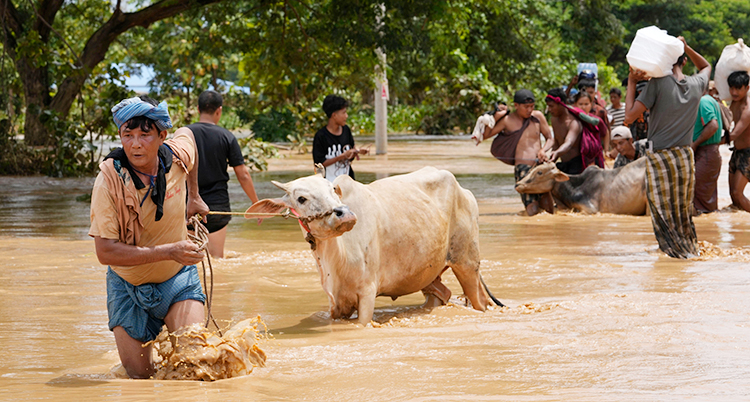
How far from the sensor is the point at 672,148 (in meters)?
8.30

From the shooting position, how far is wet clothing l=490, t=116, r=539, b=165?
1173 cm

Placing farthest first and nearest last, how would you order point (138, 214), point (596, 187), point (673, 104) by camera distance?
point (596, 187) → point (673, 104) → point (138, 214)

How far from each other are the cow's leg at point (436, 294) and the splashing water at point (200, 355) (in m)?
2.49

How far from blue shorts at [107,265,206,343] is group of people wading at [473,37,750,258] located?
5512mm

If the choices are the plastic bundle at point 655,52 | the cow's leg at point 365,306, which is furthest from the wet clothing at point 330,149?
the cow's leg at point 365,306

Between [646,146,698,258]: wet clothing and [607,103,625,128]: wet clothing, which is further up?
[607,103,625,128]: wet clothing

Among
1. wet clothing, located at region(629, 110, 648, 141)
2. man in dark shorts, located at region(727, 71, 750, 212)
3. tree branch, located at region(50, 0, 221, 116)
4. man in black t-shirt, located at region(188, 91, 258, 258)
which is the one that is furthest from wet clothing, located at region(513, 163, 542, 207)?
tree branch, located at region(50, 0, 221, 116)

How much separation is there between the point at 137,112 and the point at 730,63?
8.62 metres

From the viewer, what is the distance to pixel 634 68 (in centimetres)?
827

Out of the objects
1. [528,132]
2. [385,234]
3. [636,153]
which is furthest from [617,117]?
[385,234]

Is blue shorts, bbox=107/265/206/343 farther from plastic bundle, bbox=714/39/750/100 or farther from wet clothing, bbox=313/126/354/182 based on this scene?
plastic bundle, bbox=714/39/750/100

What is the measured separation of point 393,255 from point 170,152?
2003 millimetres

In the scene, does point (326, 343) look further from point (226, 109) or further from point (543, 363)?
point (226, 109)

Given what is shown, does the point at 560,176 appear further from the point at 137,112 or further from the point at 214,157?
the point at 137,112
